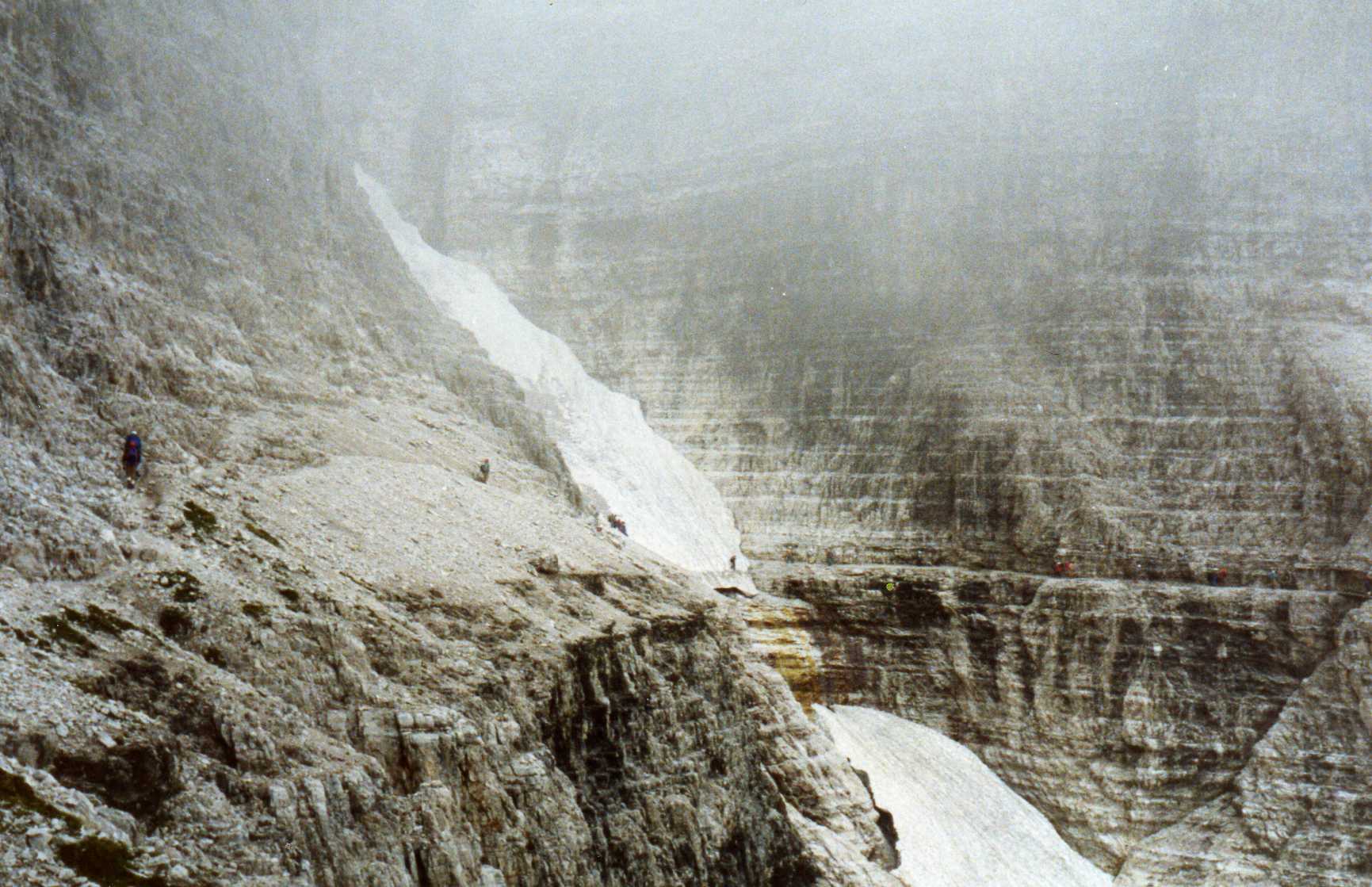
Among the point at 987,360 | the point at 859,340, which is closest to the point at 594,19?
the point at 859,340

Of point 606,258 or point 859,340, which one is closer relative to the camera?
point 859,340

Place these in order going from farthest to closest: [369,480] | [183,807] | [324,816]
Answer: [369,480], [324,816], [183,807]

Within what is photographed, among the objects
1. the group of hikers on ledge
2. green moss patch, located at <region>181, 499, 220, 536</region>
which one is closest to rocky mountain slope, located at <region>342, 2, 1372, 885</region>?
the group of hikers on ledge

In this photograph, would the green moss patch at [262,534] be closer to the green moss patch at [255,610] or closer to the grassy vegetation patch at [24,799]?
the green moss patch at [255,610]

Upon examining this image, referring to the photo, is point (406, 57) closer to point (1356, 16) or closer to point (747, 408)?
point (747, 408)

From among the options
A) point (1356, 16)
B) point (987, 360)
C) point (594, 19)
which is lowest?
point (987, 360)

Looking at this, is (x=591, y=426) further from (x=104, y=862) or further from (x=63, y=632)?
(x=104, y=862)
